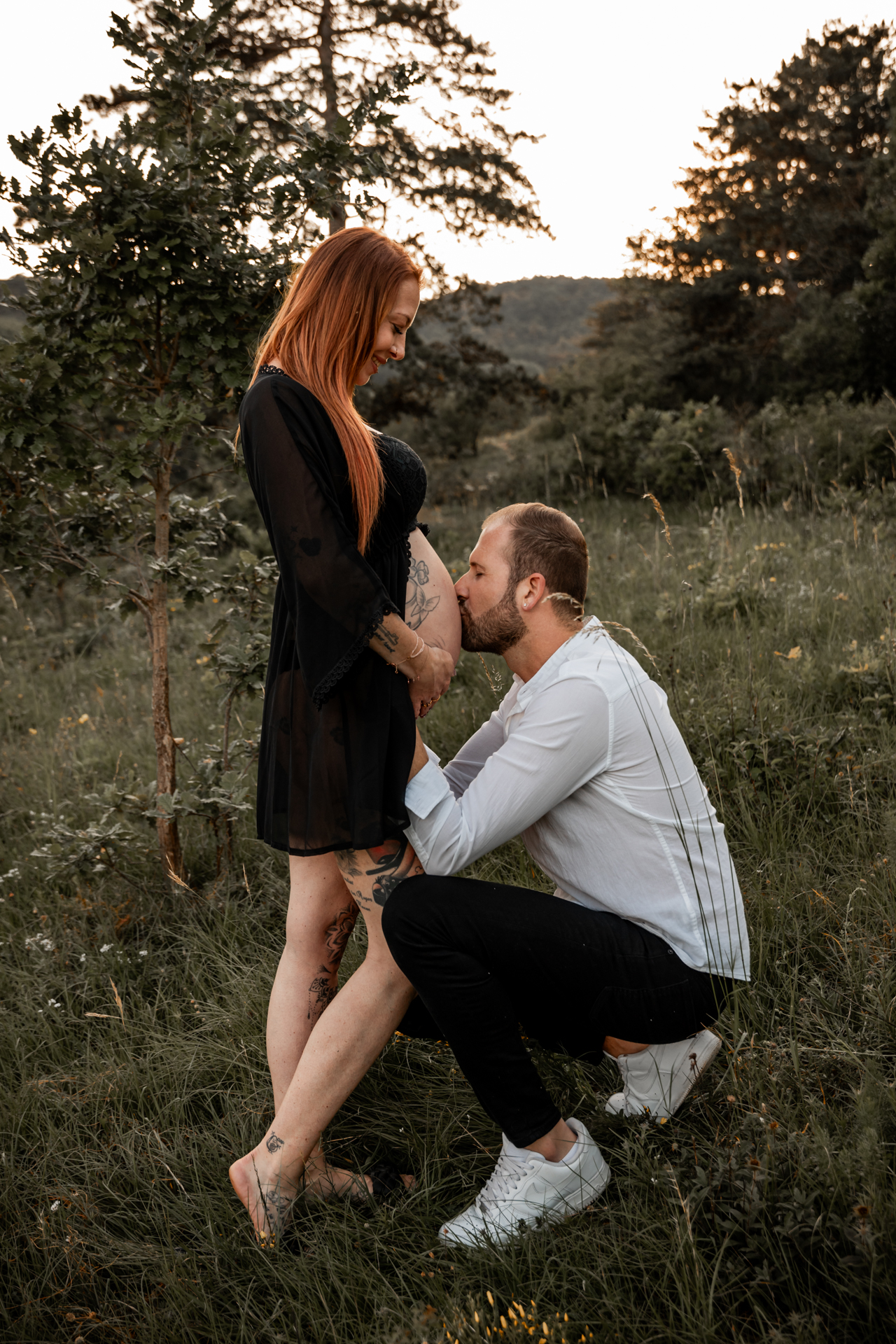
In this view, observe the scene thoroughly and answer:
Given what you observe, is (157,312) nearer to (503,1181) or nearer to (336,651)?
(336,651)

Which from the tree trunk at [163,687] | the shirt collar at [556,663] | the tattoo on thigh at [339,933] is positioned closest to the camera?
the shirt collar at [556,663]

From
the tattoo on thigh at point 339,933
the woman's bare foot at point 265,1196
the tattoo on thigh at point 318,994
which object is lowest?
the woman's bare foot at point 265,1196

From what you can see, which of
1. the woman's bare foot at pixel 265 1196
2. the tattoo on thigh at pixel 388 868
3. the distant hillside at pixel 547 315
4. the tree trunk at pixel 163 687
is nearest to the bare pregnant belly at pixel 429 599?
the tattoo on thigh at pixel 388 868

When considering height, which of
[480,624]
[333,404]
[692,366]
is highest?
[692,366]

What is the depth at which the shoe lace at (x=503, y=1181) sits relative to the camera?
1.87 metres

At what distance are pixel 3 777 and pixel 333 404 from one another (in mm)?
3850

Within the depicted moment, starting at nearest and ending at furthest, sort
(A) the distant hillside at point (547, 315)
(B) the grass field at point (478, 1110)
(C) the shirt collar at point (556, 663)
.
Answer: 1. (B) the grass field at point (478, 1110)
2. (C) the shirt collar at point (556, 663)
3. (A) the distant hillside at point (547, 315)

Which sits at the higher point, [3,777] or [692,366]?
[692,366]

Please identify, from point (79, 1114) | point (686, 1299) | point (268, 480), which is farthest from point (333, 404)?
point (79, 1114)

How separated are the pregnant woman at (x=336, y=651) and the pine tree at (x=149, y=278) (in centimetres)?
103

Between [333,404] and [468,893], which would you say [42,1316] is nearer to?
[468,893]

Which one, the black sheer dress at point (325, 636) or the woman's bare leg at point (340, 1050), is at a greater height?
the black sheer dress at point (325, 636)

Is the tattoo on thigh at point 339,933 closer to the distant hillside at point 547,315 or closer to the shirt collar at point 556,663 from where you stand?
the shirt collar at point 556,663

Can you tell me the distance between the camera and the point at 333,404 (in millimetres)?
1916
